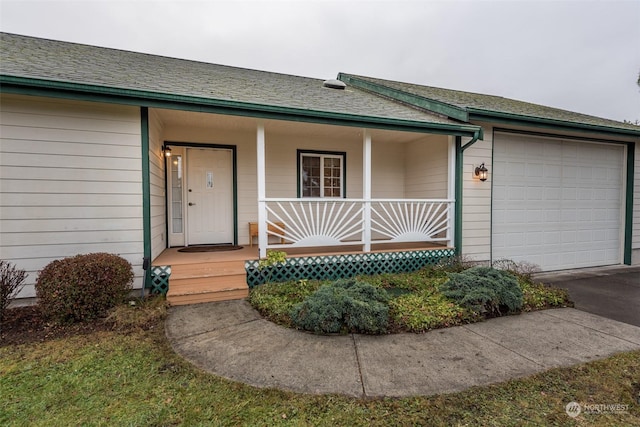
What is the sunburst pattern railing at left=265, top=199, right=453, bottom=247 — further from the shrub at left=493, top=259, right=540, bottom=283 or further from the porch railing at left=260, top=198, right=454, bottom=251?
the shrub at left=493, top=259, right=540, bottom=283

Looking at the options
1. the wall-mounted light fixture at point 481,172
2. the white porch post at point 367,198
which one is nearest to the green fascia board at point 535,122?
the wall-mounted light fixture at point 481,172

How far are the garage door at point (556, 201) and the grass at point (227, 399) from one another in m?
4.25

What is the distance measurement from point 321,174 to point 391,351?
4.90 m

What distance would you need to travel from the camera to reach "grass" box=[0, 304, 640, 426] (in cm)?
188

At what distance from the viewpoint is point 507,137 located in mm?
6273

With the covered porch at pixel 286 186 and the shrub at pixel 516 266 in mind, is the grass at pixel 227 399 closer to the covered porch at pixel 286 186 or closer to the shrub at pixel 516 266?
the covered porch at pixel 286 186

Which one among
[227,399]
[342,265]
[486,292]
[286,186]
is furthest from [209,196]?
[486,292]

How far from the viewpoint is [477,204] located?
6051 millimetres

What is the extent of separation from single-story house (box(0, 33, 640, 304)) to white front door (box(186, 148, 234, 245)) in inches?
1.2

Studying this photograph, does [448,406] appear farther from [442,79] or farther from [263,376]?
[442,79]


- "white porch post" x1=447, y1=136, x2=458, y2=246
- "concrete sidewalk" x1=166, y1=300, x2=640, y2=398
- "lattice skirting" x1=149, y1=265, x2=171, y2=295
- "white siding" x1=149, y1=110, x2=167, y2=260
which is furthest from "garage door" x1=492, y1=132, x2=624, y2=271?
"white siding" x1=149, y1=110, x2=167, y2=260

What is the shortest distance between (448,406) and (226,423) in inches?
60.3

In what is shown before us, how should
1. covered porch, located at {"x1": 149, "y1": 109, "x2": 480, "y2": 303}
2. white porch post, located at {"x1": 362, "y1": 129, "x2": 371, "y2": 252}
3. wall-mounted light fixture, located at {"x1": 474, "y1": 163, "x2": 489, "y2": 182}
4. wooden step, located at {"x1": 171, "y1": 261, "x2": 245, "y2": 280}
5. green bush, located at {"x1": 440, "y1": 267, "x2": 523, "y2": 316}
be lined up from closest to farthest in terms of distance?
green bush, located at {"x1": 440, "y1": 267, "x2": 523, "y2": 316} < wooden step, located at {"x1": 171, "y1": 261, "x2": 245, "y2": 280} < covered porch, located at {"x1": 149, "y1": 109, "x2": 480, "y2": 303} < white porch post, located at {"x1": 362, "y1": 129, "x2": 371, "y2": 252} < wall-mounted light fixture, located at {"x1": 474, "y1": 163, "x2": 489, "y2": 182}

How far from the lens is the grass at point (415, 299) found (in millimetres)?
3469
